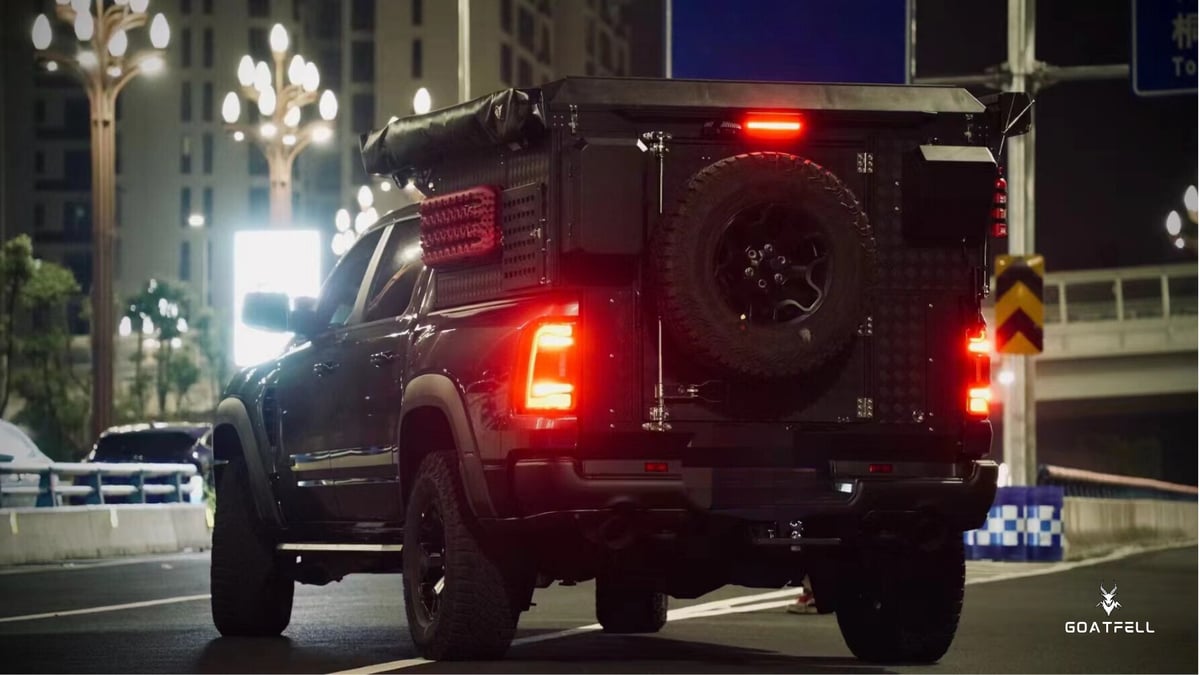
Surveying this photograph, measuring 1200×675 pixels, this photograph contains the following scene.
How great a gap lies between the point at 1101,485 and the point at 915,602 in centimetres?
2981

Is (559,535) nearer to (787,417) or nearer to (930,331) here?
(787,417)

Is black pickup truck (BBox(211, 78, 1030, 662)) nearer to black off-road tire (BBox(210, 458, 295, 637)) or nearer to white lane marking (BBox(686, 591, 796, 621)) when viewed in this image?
black off-road tire (BBox(210, 458, 295, 637))

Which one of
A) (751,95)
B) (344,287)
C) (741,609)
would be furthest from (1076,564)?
(751,95)

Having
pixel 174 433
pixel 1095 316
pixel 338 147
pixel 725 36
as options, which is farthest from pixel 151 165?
pixel 725 36

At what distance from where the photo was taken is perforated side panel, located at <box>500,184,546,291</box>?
377 inches

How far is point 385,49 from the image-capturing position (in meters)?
151

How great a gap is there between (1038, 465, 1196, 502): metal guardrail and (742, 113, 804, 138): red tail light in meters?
19.0

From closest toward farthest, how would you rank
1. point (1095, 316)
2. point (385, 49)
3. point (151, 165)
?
point (1095, 316) < point (385, 49) < point (151, 165)

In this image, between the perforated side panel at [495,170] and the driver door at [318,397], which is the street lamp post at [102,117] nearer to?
the driver door at [318,397]

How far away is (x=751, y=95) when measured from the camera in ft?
31.9

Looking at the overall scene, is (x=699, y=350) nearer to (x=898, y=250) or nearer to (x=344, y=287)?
(x=898, y=250)

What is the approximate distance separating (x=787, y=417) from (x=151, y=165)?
161080mm

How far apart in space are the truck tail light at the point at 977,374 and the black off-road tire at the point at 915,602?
0.64 m

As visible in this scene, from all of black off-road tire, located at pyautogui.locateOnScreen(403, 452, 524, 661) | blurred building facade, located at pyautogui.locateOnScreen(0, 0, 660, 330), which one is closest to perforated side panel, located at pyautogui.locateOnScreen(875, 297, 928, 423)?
black off-road tire, located at pyautogui.locateOnScreen(403, 452, 524, 661)
